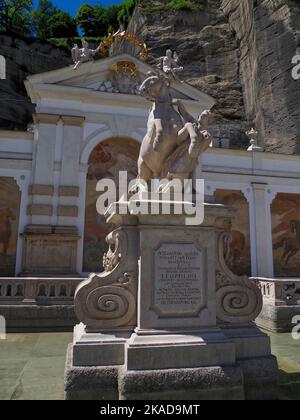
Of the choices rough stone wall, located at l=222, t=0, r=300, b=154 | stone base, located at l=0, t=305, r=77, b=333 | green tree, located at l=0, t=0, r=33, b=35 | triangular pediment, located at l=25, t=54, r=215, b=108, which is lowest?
stone base, located at l=0, t=305, r=77, b=333

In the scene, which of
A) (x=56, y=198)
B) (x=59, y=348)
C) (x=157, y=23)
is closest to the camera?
(x=59, y=348)

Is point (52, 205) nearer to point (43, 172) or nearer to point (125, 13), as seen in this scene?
point (43, 172)

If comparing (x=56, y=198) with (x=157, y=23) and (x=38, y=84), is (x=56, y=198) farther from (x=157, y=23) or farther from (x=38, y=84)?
(x=157, y=23)

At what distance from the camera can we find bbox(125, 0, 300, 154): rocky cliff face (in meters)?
23.8

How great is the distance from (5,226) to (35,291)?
4810 mm

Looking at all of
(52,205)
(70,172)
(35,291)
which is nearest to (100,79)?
(70,172)

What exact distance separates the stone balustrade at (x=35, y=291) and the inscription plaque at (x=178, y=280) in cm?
573

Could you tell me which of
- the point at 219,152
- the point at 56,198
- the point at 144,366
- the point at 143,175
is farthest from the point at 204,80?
the point at 144,366

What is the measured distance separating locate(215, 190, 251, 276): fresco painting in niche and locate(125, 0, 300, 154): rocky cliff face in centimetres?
826

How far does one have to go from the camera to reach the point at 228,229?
488cm

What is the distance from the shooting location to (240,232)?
15.7m

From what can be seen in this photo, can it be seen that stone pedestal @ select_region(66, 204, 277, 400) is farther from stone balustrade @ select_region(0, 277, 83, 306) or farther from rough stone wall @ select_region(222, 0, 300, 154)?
rough stone wall @ select_region(222, 0, 300, 154)

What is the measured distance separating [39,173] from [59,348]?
27.1 ft

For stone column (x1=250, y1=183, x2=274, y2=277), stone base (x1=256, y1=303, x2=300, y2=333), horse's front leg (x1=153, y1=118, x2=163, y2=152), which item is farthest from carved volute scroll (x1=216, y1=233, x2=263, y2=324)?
stone column (x1=250, y1=183, x2=274, y2=277)
